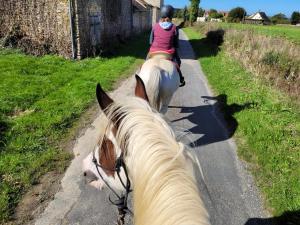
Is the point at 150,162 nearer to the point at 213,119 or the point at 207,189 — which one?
the point at 207,189

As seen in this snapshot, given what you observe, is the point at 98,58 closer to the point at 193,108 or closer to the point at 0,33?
the point at 0,33

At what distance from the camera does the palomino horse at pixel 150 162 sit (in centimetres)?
145

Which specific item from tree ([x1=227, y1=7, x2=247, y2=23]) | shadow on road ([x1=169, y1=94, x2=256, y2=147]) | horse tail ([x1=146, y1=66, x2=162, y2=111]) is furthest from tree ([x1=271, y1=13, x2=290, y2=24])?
horse tail ([x1=146, y1=66, x2=162, y2=111])

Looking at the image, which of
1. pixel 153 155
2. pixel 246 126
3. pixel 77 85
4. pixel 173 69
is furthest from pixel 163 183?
pixel 77 85

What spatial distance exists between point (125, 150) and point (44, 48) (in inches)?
524

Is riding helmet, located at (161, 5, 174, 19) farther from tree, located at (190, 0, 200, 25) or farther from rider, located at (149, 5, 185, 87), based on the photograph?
tree, located at (190, 0, 200, 25)

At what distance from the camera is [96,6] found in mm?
15609

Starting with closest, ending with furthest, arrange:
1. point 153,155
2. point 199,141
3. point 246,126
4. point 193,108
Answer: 1. point 153,155
2. point 199,141
3. point 246,126
4. point 193,108

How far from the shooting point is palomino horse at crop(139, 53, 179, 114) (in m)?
5.14

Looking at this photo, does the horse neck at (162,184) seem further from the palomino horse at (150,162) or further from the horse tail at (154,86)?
the horse tail at (154,86)

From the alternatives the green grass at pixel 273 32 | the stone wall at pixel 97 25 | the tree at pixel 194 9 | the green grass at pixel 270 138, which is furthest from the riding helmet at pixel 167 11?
the tree at pixel 194 9

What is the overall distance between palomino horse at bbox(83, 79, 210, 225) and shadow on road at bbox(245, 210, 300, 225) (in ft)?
8.85

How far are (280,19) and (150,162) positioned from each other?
102 m

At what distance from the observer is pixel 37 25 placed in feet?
46.1
